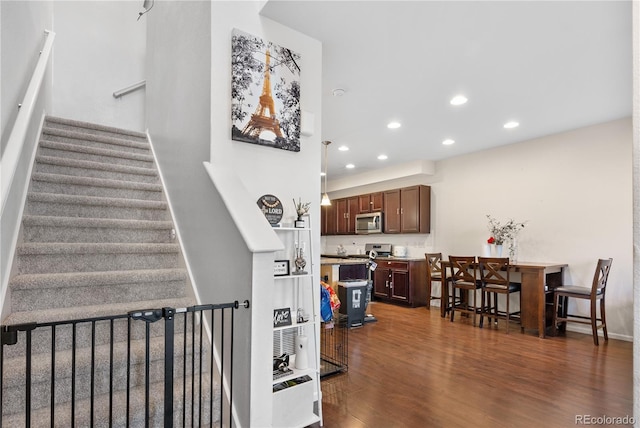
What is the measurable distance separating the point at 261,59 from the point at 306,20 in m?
0.41

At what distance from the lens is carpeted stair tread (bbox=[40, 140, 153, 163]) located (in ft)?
9.50

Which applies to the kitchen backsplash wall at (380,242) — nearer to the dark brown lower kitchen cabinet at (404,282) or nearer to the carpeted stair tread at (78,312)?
the dark brown lower kitchen cabinet at (404,282)

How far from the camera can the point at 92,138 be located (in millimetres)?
3260

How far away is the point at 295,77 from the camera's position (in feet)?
→ 8.31

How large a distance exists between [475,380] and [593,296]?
2.06m

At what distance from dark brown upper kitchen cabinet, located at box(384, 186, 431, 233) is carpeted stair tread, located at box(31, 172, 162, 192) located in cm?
456

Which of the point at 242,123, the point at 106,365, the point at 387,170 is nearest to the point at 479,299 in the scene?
the point at 387,170

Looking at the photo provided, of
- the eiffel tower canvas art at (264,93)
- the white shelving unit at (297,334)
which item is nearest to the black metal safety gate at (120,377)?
the white shelving unit at (297,334)

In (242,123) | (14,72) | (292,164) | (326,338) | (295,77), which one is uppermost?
(295,77)

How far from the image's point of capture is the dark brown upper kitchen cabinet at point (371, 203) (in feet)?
23.4

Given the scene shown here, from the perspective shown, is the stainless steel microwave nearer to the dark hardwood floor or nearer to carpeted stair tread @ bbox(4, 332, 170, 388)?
the dark hardwood floor

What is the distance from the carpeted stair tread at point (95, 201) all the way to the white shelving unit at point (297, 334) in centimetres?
123

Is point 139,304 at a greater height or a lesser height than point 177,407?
greater

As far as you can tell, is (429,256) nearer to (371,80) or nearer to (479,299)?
(479,299)
